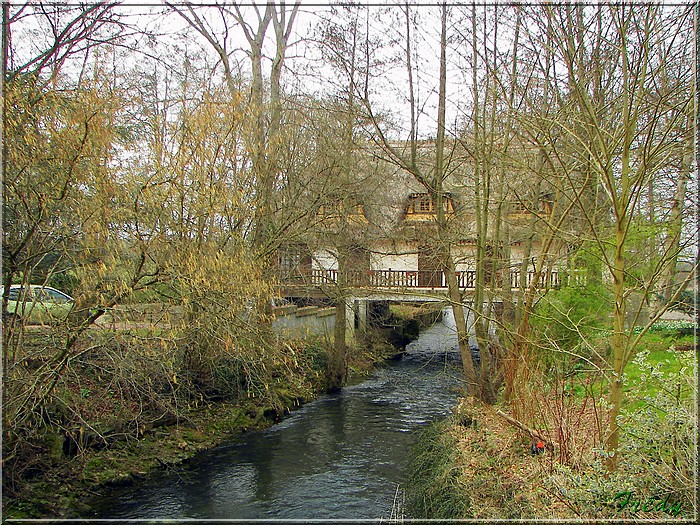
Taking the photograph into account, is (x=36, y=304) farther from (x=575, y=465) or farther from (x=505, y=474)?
(x=575, y=465)

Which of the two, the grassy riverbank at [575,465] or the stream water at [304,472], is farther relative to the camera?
the stream water at [304,472]

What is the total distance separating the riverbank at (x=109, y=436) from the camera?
6762 millimetres

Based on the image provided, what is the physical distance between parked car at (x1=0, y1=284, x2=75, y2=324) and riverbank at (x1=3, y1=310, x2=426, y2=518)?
53 cm

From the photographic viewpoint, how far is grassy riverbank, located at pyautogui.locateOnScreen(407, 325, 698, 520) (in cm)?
413

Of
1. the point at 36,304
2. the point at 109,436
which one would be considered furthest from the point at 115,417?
the point at 36,304

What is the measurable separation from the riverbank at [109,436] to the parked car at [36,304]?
534mm

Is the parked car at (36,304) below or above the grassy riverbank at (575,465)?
above

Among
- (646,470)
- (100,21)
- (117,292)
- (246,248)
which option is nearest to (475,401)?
(246,248)

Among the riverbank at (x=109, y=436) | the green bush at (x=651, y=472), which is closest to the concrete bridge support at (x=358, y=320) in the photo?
the riverbank at (x=109, y=436)

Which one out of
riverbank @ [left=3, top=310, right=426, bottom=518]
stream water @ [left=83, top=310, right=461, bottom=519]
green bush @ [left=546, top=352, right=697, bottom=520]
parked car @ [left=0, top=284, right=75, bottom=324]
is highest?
parked car @ [left=0, top=284, right=75, bottom=324]

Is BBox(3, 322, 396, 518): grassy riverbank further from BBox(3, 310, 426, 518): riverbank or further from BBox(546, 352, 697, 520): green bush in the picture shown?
BBox(546, 352, 697, 520): green bush

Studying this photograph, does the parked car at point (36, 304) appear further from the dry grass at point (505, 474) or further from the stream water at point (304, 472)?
the dry grass at point (505, 474)

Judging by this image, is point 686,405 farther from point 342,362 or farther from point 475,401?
point 342,362

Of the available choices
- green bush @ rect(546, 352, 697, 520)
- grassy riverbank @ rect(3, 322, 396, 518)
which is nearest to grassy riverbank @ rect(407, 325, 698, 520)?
green bush @ rect(546, 352, 697, 520)
